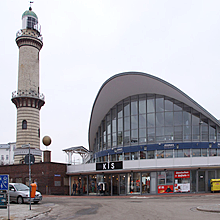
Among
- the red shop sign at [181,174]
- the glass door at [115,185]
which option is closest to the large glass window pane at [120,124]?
the glass door at [115,185]

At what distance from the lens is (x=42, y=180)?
32594 millimetres

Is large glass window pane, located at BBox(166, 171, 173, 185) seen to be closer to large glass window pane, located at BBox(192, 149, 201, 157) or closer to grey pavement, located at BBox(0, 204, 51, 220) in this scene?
large glass window pane, located at BBox(192, 149, 201, 157)

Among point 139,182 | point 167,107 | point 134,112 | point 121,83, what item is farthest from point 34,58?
point 139,182

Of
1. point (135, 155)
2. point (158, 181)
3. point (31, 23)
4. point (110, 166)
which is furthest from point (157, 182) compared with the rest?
point (31, 23)

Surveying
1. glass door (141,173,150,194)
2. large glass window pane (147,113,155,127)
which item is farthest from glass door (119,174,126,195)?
large glass window pane (147,113,155,127)

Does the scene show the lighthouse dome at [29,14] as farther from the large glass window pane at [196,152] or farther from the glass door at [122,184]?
the large glass window pane at [196,152]

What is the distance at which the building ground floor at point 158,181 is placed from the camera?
2771 cm

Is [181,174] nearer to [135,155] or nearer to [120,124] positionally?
[135,155]

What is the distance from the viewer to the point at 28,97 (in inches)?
1537

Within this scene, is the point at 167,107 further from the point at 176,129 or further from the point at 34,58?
the point at 34,58

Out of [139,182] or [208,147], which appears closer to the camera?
[139,182]

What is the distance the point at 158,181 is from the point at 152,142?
4776mm

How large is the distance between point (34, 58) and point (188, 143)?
2277cm

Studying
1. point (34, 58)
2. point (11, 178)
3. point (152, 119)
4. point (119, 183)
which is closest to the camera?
point (119, 183)
